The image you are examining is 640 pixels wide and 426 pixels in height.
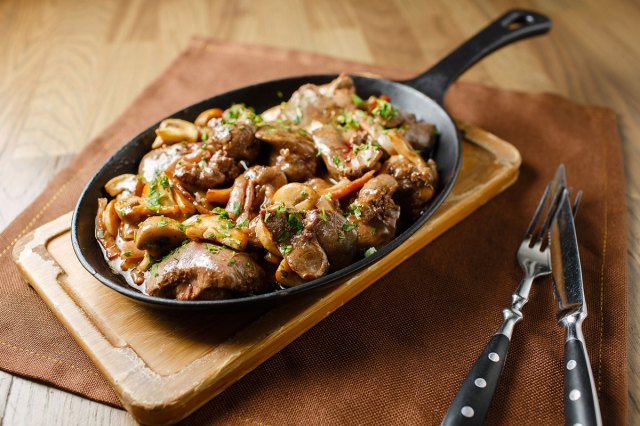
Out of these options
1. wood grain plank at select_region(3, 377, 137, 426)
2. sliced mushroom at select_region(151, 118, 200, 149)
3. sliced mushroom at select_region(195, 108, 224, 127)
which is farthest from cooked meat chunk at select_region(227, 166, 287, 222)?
wood grain plank at select_region(3, 377, 137, 426)

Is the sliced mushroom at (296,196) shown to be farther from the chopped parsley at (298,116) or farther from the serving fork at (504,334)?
the serving fork at (504,334)

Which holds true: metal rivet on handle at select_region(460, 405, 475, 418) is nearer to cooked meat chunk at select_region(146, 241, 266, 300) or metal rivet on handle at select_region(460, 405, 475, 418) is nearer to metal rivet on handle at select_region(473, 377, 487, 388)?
metal rivet on handle at select_region(473, 377, 487, 388)

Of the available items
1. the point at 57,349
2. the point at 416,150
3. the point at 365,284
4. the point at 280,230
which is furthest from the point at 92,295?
the point at 416,150

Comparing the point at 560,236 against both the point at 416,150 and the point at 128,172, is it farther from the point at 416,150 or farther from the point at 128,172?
the point at 128,172

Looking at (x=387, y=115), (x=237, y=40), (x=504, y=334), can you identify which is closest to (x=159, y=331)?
(x=504, y=334)

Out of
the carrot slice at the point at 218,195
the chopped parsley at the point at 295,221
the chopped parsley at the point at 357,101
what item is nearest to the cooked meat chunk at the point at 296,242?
the chopped parsley at the point at 295,221

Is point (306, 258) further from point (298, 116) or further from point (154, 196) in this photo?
point (298, 116)
